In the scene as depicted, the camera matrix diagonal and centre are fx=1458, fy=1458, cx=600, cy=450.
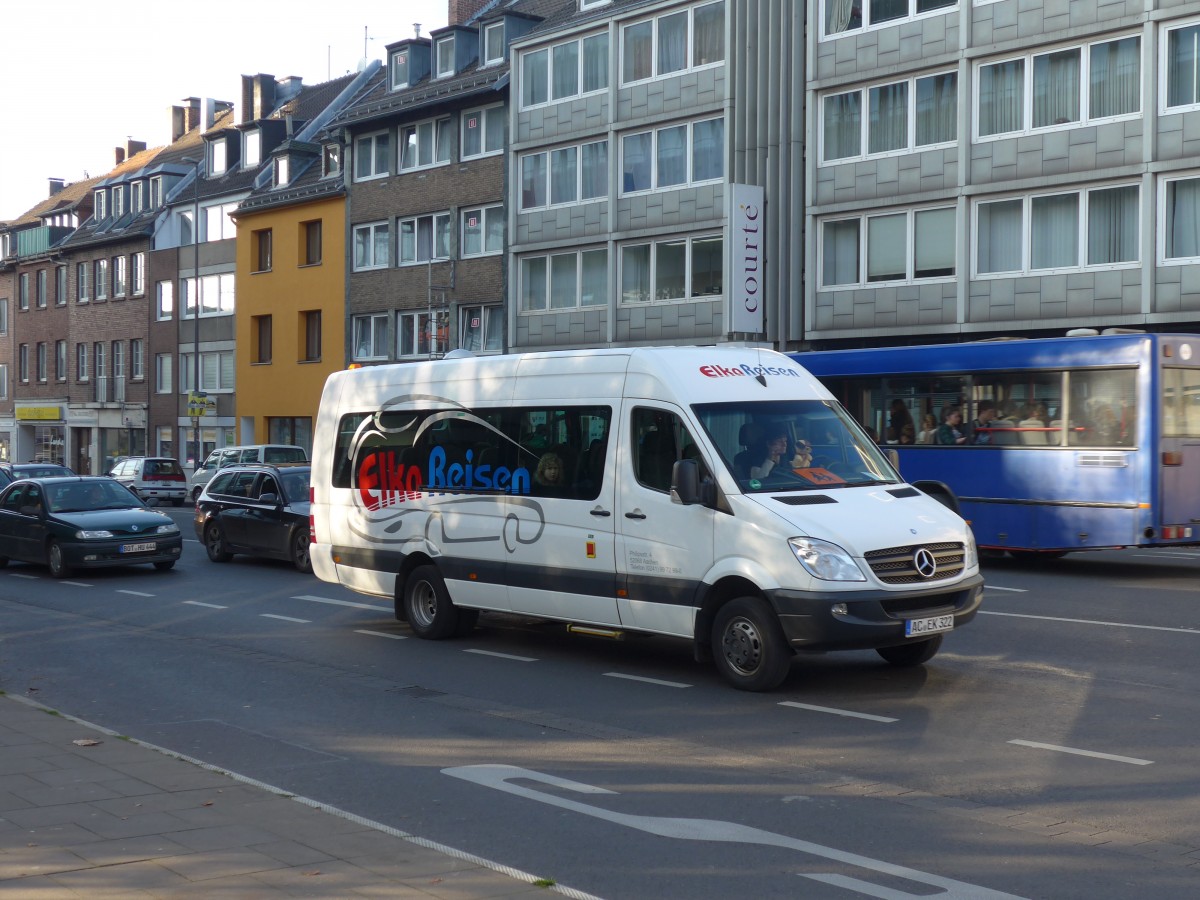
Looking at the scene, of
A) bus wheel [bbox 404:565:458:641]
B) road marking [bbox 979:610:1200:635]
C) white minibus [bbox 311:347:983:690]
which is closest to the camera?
white minibus [bbox 311:347:983:690]

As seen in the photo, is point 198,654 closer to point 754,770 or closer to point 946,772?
point 754,770

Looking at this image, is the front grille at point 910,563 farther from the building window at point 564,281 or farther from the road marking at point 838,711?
the building window at point 564,281

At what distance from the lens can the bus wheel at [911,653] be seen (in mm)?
11023

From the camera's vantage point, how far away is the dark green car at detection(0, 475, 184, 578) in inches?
827

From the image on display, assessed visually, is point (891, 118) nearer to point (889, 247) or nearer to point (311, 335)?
point (889, 247)

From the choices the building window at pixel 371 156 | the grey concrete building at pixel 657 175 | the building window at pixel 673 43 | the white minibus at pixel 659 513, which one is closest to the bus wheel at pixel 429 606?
the white minibus at pixel 659 513

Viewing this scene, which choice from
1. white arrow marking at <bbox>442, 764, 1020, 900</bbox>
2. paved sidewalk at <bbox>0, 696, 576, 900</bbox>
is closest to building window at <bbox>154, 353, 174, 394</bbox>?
paved sidewalk at <bbox>0, 696, 576, 900</bbox>

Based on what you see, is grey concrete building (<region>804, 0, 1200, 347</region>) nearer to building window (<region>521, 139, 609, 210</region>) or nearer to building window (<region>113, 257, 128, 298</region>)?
building window (<region>521, 139, 609, 210</region>)

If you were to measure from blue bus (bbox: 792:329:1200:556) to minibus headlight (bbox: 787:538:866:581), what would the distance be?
931 cm

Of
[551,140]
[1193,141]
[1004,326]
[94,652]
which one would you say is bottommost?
[94,652]

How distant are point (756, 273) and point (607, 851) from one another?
2947cm

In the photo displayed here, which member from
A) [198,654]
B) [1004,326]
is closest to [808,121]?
[1004,326]

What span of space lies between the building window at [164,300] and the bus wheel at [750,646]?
5391 centimetres

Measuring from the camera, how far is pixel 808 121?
34.2 metres
